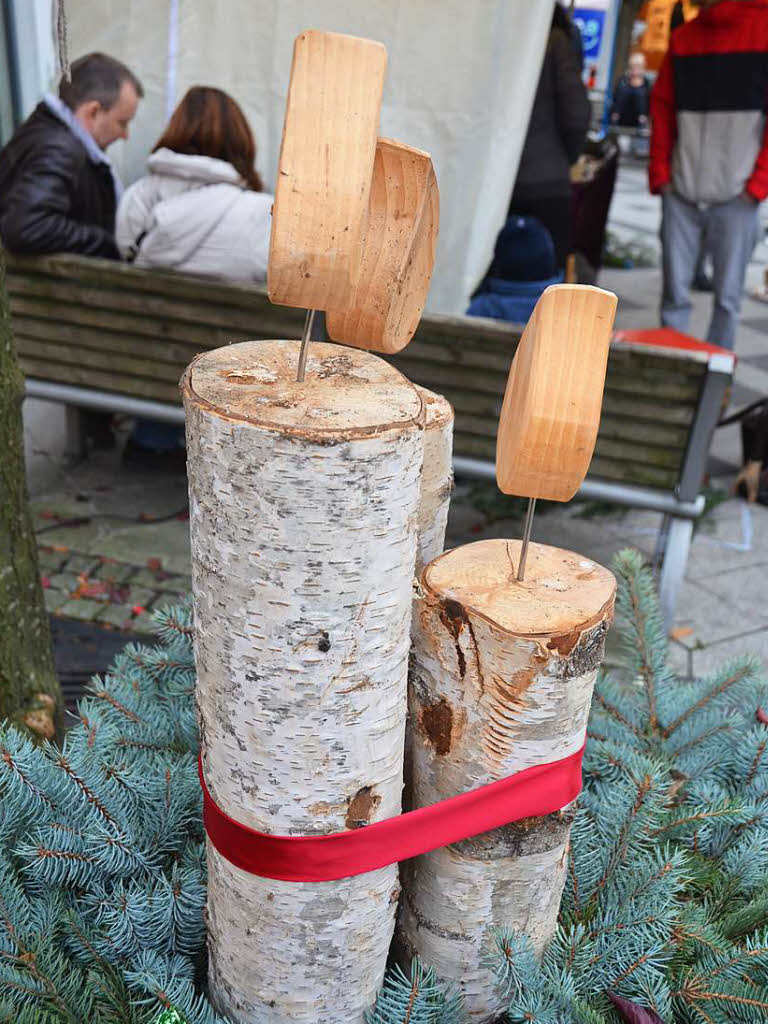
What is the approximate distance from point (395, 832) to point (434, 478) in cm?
51

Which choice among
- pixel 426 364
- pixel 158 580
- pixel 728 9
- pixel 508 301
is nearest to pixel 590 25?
pixel 728 9

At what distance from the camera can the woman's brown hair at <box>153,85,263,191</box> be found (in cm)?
368

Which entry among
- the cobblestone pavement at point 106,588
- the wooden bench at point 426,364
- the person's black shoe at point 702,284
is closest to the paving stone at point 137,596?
the cobblestone pavement at point 106,588

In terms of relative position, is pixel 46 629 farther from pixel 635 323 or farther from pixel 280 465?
pixel 635 323

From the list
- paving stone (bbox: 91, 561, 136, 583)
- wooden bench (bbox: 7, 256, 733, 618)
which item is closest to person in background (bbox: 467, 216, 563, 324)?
wooden bench (bbox: 7, 256, 733, 618)

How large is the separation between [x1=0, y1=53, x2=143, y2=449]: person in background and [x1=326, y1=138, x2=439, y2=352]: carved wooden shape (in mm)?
2753

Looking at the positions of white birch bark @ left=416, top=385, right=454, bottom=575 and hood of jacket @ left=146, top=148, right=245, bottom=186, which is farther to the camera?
hood of jacket @ left=146, top=148, right=245, bottom=186

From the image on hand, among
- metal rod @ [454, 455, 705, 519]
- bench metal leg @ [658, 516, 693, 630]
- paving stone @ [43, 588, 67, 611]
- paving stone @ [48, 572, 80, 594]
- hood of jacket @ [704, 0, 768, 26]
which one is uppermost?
hood of jacket @ [704, 0, 768, 26]

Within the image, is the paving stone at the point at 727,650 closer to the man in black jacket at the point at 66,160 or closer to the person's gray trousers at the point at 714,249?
the person's gray trousers at the point at 714,249

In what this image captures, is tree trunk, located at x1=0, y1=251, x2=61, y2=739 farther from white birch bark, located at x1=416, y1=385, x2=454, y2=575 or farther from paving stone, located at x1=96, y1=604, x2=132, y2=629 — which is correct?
paving stone, located at x1=96, y1=604, x2=132, y2=629

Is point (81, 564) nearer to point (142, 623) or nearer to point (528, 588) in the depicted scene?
point (142, 623)

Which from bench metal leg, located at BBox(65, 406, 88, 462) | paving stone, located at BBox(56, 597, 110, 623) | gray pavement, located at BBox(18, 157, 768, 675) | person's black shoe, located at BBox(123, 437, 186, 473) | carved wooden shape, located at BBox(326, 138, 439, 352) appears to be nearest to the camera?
carved wooden shape, located at BBox(326, 138, 439, 352)

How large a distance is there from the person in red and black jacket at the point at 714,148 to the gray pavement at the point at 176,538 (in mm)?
1009

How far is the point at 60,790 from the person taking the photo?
148cm
